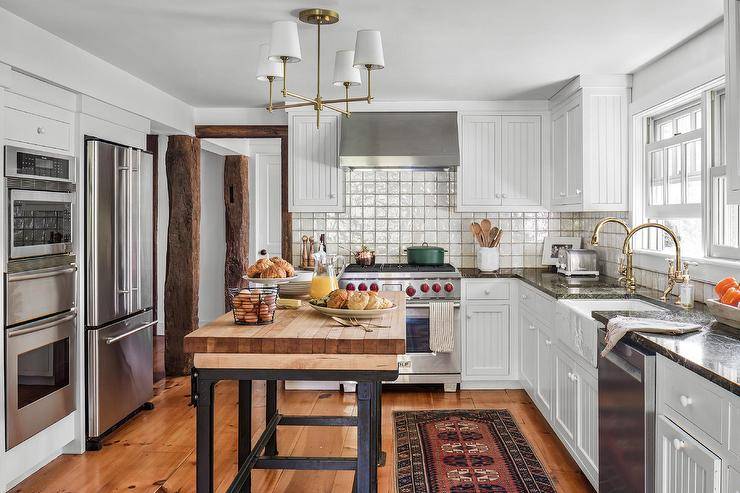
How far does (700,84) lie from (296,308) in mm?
2446

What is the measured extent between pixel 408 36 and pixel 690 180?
1858 millimetres

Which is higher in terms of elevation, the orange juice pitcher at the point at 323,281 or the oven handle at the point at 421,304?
the orange juice pitcher at the point at 323,281

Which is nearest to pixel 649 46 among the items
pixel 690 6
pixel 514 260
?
pixel 690 6

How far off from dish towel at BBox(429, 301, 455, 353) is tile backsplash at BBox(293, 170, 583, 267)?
2.59ft

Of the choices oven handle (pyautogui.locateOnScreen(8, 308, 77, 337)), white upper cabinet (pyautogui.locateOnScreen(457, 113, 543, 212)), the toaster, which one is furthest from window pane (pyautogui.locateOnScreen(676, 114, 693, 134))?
oven handle (pyautogui.locateOnScreen(8, 308, 77, 337))

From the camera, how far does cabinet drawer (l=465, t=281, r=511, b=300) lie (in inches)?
194

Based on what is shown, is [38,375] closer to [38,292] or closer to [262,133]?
[38,292]

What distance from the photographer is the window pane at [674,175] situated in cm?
374

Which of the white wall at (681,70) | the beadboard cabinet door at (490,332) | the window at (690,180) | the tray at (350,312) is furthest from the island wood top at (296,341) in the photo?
the beadboard cabinet door at (490,332)

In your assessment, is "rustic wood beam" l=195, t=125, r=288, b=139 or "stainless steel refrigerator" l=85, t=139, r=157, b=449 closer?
"stainless steel refrigerator" l=85, t=139, r=157, b=449

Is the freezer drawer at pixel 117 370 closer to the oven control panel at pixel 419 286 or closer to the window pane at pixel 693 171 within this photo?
the oven control panel at pixel 419 286

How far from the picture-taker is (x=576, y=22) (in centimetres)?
318

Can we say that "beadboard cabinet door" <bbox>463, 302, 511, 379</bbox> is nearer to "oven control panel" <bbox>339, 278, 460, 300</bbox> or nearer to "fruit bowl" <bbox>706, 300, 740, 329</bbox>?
"oven control panel" <bbox>339, 278, 460, 300</bbox>

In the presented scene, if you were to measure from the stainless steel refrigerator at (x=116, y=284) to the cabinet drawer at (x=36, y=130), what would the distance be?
20 cm
